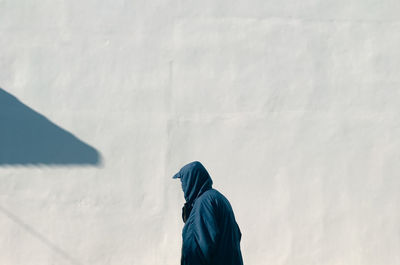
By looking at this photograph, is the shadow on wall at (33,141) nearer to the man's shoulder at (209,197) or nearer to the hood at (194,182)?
the hood at (194,182)

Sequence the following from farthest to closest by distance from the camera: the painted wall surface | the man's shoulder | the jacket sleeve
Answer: the painted wall surface < the man's shoulder < the jacket sleeve

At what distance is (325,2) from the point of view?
7.69 m

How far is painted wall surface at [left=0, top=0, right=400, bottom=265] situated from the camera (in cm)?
748

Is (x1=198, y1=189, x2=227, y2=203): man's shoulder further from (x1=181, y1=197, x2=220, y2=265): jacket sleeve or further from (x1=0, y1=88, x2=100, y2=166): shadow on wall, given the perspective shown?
(x1=0, y1=88, x2=100, y2=166): shadow on wall

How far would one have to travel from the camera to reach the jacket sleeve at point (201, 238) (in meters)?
4.43

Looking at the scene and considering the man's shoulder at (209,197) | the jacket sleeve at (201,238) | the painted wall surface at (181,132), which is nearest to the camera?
the jacket sleeve at (201,238)

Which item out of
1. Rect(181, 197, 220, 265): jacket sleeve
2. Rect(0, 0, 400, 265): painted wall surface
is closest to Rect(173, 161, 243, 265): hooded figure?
Rect(181, 197, 220, 265): jacket sleeve

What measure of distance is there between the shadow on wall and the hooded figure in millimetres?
2977

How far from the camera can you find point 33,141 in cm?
754

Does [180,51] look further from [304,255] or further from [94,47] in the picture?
Result: [304,255]

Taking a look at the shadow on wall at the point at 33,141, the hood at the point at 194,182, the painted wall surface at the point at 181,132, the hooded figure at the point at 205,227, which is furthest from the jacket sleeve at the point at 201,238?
the shadow on wall at the point at 33,141

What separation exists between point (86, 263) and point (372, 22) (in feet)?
12.5

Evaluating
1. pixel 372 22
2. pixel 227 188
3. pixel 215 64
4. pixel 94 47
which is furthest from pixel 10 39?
pixel 372 22

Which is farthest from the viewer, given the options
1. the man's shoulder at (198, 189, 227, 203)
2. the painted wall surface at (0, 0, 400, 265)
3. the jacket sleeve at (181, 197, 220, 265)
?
the painted wall surface at (0, 0, 400, 265)
